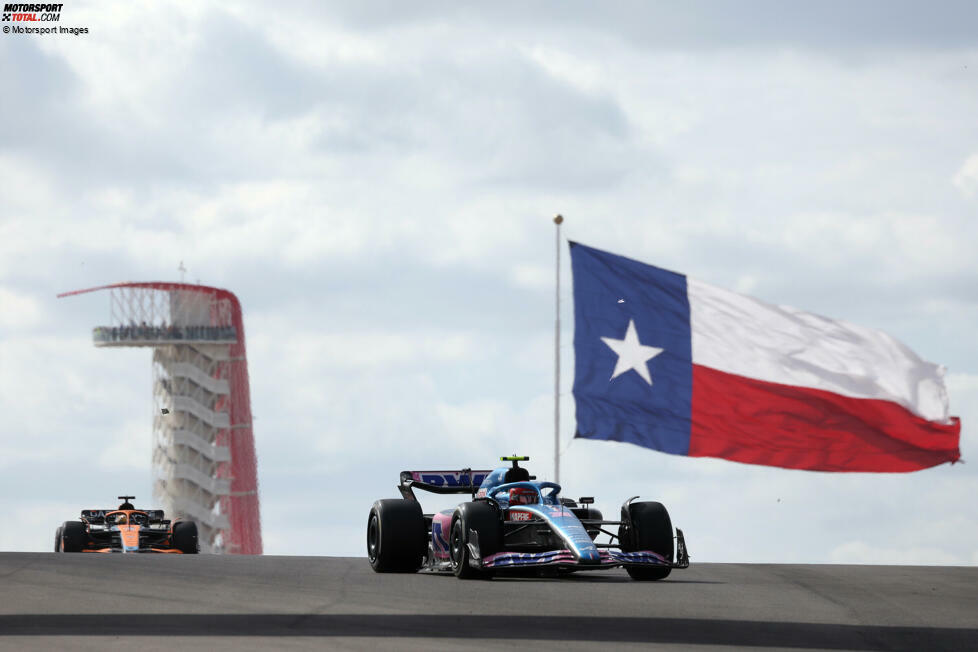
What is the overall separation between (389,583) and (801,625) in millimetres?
6239

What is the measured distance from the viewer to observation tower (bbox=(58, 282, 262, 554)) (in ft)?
380

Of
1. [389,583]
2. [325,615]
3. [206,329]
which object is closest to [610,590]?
[389,583]

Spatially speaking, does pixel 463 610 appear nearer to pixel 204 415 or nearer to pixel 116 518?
pixel 116 518

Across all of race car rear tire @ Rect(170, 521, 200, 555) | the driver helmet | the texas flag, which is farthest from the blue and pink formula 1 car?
race car rear tire @ Rect(170, 521, 200, 555)

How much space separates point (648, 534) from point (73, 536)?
19592 millimetres

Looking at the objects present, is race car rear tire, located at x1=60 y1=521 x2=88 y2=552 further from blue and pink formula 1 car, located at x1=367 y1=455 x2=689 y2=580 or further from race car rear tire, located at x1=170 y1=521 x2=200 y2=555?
blue and pink formula 1 car, located at x1=367 y1=455 x2=689 y2=580

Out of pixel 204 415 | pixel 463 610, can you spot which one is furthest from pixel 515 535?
pixel 204 415

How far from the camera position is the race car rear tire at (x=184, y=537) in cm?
3588

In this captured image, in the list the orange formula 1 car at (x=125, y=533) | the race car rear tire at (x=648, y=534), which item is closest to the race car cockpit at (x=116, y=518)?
the orange formula 1 car at (x=125, y=533)

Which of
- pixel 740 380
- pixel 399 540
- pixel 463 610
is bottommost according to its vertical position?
pixel 463 610

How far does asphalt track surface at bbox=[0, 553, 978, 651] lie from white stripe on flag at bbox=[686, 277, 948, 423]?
3904 millimetres

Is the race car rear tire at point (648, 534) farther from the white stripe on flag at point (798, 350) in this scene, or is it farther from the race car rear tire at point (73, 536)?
the race car rear tire at point (73, 536)

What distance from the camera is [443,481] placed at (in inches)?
918

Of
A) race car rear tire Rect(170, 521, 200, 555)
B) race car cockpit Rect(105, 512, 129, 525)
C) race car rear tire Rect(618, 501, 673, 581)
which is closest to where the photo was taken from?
race car rear tire Rect(618, 501, 673, 581)
